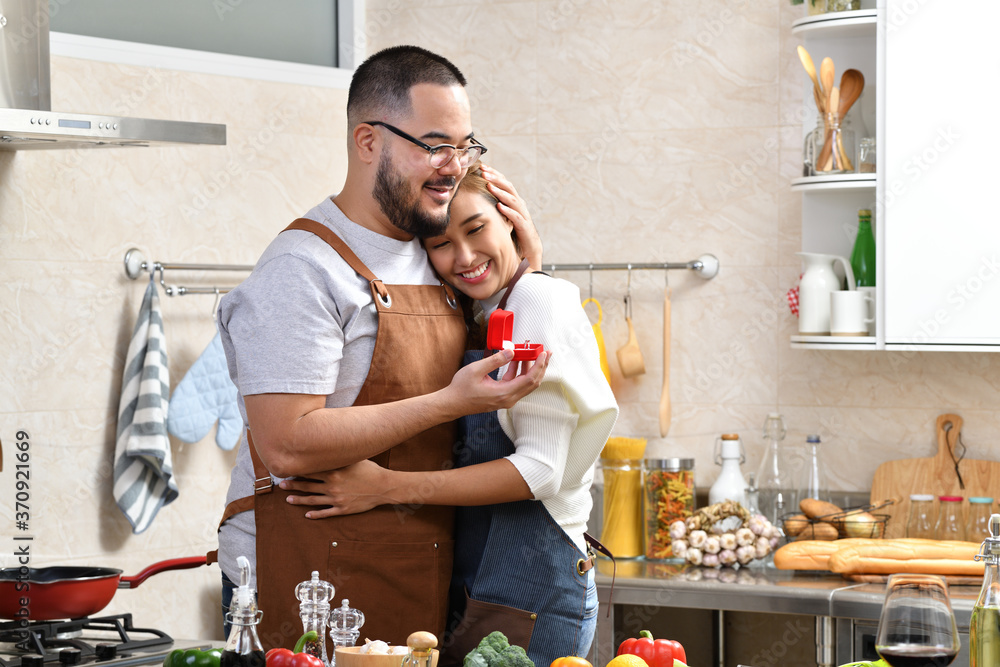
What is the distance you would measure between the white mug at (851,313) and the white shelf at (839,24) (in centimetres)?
63

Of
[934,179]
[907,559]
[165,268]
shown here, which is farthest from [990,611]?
[165,268]

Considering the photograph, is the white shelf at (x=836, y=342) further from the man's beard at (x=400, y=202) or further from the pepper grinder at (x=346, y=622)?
the pepper grinder at (x=346, y=622)

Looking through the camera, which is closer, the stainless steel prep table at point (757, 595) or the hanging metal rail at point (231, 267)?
the stainless steel prep table at point (757, 595)

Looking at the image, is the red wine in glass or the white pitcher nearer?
the red wine in glass

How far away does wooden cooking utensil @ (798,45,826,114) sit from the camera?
257cm

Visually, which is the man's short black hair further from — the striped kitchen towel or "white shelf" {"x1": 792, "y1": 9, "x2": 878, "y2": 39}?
"white shelf" {"x1": 792, "y1": 9, "x2": 878, "y2": 39}

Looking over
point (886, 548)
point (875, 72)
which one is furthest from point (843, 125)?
point (886, 548)

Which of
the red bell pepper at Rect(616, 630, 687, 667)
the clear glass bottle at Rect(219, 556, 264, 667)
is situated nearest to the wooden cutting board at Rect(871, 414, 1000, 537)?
the red bell pepper at Rect(616, 630, 687, 667)

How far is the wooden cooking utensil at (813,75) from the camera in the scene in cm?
257

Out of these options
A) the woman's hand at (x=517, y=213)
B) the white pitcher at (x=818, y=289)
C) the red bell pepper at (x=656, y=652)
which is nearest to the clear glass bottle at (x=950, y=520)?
the white pitcher at (x=818, y=289)

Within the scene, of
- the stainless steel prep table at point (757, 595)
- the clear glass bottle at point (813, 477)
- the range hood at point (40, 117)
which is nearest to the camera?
the range hood at point (40, 117)

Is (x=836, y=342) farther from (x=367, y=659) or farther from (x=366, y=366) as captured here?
(x=367, y=659)

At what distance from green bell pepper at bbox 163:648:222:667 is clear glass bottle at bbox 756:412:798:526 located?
6.05 ft

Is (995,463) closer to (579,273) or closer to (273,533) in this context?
(579,273)
